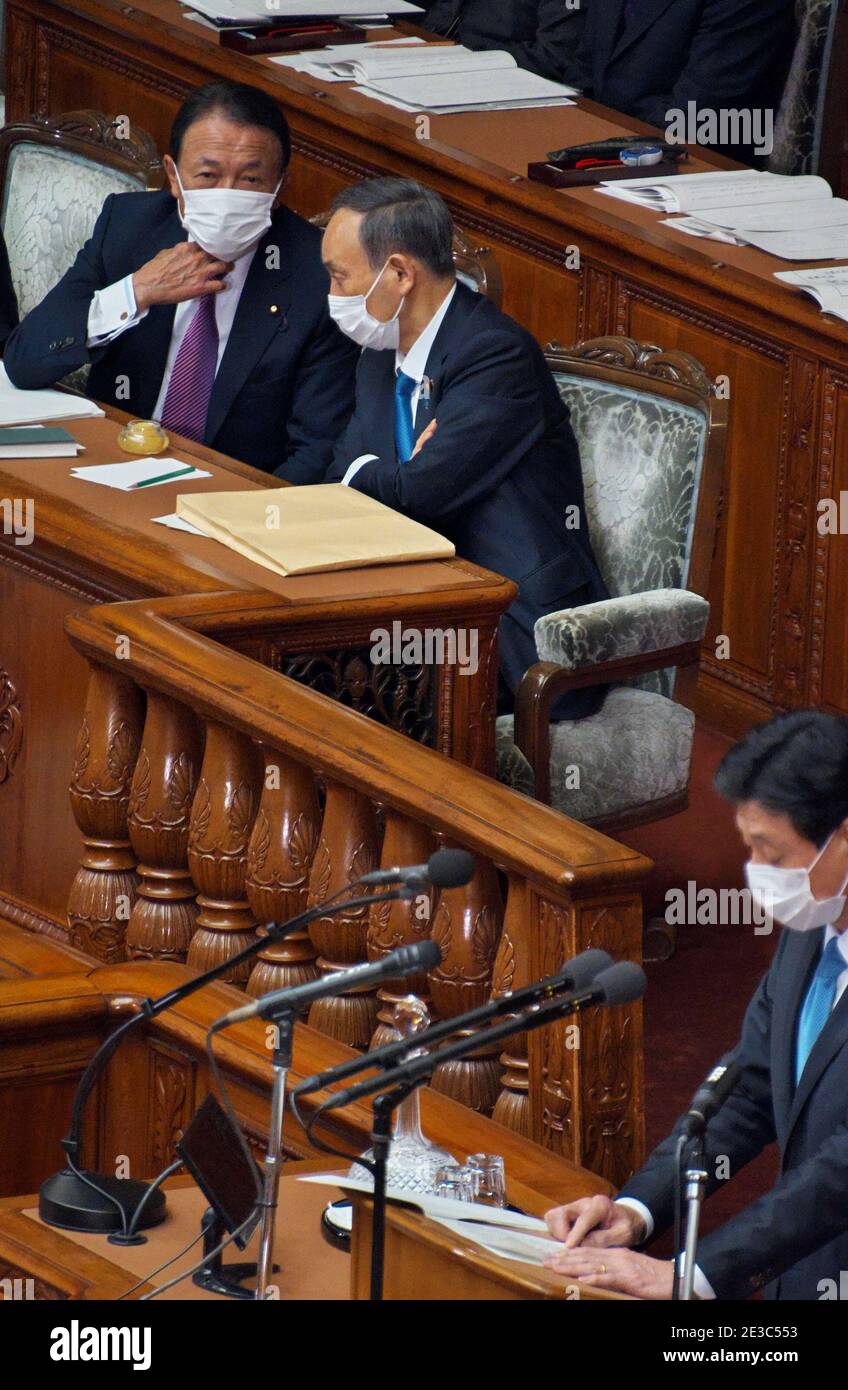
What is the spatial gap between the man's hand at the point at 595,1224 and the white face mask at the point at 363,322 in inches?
76.6

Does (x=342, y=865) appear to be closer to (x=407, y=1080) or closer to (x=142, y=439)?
(x=407, y=1080)

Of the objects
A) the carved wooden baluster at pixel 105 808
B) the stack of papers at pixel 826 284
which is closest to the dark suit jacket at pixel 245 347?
the stack of papers at pixel 826 284

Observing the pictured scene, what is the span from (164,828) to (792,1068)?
41.0 inches

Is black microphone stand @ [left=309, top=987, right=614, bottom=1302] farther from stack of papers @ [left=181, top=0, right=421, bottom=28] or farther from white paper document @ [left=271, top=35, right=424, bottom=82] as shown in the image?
stack of papers @ [left=181, top=0, right=421, bottom=28]

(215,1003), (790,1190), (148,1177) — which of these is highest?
(790,1190)

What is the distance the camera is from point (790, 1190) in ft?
7.43

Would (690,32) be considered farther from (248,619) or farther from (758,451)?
(248,619)

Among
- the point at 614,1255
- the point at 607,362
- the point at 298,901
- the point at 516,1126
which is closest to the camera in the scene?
the point at 614,1255

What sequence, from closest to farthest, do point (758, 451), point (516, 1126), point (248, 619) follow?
point (516, 1126)
point (248, 619)
point (758, 451)

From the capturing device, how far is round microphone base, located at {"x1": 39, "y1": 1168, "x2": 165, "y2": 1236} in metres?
2.54

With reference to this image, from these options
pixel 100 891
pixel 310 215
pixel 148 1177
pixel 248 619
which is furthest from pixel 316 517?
A: pixel 310 215

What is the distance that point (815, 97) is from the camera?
5461mm

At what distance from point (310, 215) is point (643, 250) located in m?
1.24

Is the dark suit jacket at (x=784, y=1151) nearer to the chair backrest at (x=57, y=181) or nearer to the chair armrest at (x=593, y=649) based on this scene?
the chair armrest at (x=593, y=649)
